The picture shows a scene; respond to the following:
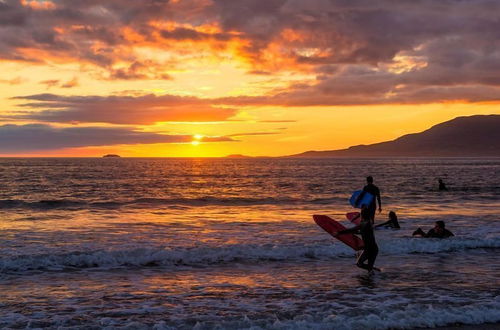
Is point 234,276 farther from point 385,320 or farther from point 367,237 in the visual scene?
point 385,320

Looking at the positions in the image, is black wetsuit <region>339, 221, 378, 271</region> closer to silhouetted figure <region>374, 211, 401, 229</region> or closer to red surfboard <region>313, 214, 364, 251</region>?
red surfboard <region>313, 214, 364, 251</region>

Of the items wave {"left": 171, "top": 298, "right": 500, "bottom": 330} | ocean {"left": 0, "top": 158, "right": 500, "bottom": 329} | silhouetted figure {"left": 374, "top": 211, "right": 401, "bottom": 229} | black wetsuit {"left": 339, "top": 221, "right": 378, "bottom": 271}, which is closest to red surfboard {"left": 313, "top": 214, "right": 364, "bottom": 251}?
ocean {"left": 0, "top": 158, "right": 500, "bottom": 329}

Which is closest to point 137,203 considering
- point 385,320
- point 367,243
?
point 367,243

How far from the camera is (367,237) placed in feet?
45.3

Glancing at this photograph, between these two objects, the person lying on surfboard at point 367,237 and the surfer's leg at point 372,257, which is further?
the surfer's leg at point 372,257

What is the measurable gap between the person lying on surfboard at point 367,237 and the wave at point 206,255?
274 centimetres

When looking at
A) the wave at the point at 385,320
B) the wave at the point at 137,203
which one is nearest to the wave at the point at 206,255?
the wave at the point at 385,320

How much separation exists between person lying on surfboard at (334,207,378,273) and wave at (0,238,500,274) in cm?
274

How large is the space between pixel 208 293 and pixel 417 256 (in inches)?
343

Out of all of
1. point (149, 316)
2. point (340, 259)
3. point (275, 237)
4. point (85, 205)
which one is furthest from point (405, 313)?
point (85, 205)

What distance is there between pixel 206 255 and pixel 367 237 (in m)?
5.59

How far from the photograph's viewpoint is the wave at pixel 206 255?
1507 centimetres

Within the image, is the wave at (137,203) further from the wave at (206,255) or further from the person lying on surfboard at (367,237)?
the person lying on surfboard at (367,237)

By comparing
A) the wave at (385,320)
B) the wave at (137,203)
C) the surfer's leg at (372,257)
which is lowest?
the wave at (137,203)
